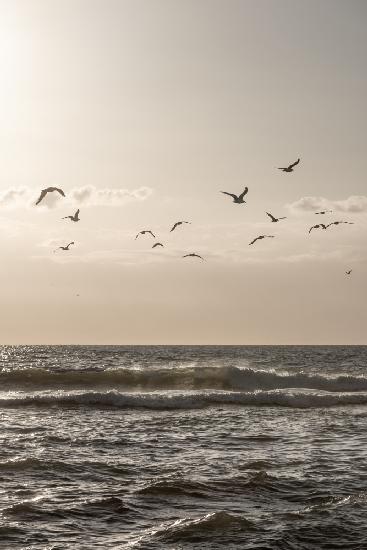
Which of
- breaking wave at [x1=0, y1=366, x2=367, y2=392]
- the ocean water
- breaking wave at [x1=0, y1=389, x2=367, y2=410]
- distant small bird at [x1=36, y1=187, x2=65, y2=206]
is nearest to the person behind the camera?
the ocean water

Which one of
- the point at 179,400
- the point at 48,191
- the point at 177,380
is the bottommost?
the point at 179,400

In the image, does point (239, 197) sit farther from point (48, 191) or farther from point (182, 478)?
point (182, 478)

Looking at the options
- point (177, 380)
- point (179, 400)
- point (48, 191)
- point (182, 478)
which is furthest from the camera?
point (177, 380)

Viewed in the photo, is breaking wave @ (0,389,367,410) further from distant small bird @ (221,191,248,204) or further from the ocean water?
distant small bird @ (221,191,248,204)

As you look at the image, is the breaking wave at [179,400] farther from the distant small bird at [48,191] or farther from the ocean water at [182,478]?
the distant small bird at [48,191]

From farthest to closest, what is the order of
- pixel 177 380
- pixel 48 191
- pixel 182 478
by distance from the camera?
pixel 177 380
pixel 48 191
pixel 182 478

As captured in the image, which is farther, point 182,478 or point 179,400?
point 179,400

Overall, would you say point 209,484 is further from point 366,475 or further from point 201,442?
point 201,442

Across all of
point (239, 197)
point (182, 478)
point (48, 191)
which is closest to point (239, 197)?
point (239, 197)


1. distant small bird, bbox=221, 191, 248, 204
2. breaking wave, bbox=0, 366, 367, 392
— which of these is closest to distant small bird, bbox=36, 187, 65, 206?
distant small bird, bbox=221, 191, 248, 204

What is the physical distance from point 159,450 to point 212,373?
3117 centimetres

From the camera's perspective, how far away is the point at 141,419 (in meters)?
26.6

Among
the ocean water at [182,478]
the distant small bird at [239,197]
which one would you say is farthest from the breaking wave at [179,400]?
the distant small bird at [239,197]

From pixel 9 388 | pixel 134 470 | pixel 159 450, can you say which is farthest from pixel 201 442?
pixel 9 388
